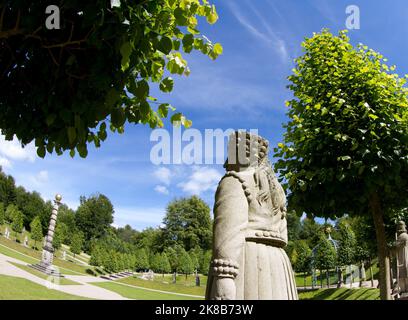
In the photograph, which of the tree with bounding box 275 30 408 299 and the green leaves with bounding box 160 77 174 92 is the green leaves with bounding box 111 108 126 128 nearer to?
the green leaves with bounding box 160 77 174 92

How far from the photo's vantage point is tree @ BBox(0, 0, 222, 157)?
142 inches

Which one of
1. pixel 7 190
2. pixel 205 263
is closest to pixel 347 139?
pixel 205 263

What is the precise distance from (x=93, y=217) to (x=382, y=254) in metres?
66.9

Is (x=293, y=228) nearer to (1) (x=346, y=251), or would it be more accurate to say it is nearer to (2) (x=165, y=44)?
(1) (x=346, y=251)

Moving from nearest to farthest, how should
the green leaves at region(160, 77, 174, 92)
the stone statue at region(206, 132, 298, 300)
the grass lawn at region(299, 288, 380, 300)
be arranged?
1. the stone statue at region(206, 132, 298, 300)
2. the green leaves at region(160, 77, 174, 92)
3. the grass lawn at region(299, 288, 380, 300)

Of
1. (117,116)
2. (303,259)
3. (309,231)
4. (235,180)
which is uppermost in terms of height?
(117,116)

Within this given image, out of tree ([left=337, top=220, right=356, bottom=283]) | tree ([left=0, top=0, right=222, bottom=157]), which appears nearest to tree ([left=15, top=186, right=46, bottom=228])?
tree ([left=337, top=220, right=356, bottom=283])

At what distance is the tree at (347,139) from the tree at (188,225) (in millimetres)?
53238

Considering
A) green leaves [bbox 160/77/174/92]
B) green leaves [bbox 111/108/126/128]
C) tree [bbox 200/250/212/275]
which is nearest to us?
green leaves [bbox 111/108/126/128]

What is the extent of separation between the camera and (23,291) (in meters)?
17.8

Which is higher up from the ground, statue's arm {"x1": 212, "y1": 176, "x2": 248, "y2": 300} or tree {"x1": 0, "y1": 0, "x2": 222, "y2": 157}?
tree {"x1": 0, "y1": 0, "x2": 222, "y2": 157}

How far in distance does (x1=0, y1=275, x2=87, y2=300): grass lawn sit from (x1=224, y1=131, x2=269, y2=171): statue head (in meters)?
14.9
